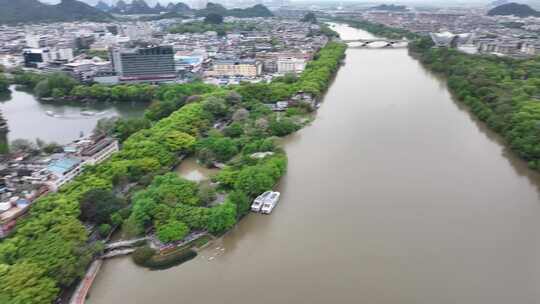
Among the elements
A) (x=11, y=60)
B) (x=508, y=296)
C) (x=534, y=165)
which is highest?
(x=11, y=60)

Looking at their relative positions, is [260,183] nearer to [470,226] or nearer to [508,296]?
[470,226]

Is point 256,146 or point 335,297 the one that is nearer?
point 335,297

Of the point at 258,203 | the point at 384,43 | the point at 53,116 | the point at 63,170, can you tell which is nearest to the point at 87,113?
the point at 53,116

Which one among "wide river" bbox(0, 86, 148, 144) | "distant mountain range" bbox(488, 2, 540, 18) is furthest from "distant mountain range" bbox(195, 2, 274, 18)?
"wide river" bbox(0, 86, 148, 144)

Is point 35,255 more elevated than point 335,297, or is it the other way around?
point 35,255

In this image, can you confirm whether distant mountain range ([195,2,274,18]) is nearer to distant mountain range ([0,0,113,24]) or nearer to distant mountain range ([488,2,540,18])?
distant mountain range ([0,0,113,24])

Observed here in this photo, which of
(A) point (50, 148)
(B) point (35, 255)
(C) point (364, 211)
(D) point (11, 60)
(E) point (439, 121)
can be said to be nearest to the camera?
(B) point (35, 255)

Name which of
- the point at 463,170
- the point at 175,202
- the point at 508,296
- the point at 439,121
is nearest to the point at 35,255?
the point at 175,202
